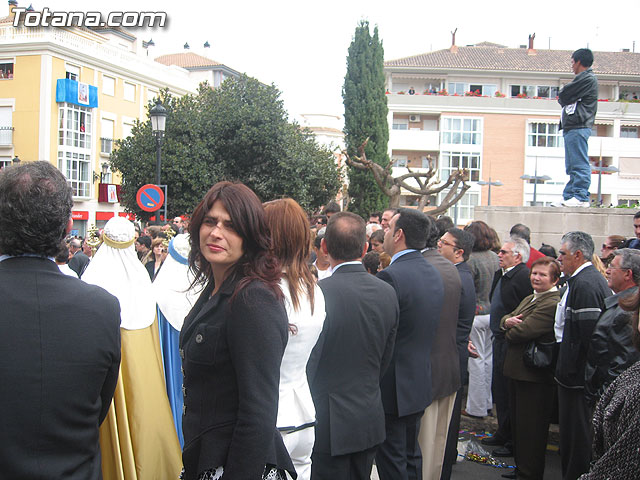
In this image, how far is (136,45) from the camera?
45.8m

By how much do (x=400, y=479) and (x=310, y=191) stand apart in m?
21.8

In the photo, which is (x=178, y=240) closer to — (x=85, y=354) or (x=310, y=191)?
(x=85, y=354)

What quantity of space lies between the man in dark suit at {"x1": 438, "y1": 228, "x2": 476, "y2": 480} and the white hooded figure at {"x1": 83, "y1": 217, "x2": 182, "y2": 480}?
2149 mm

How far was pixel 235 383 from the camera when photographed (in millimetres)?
2053

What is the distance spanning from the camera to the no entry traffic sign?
12.1 m

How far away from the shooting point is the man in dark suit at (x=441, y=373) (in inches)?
165

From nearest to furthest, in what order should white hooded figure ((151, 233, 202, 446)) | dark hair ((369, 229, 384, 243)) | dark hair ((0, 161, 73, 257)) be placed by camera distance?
1. dark hair ((0, 161, 73, 257))
2. white hooded figure ((151, 233, 202, 446))
3. dark hair ((369, 229, 384, 243))

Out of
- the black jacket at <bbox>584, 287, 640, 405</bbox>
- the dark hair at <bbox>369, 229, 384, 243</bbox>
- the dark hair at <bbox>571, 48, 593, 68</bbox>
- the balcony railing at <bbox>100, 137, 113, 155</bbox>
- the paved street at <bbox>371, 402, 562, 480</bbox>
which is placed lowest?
the paved street at <bbox>371, 402, 562, 480</bbox>

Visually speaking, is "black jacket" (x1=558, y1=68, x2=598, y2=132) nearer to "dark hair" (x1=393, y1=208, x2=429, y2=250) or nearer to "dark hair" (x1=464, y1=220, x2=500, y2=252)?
"dark hair" (x1=464, y1=220, x2=500, y2=252)

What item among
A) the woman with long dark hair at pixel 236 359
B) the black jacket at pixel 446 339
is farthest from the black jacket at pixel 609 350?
the woman with long dark hair at pixel 236 359

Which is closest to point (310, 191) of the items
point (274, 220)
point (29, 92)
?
point (29, 92)

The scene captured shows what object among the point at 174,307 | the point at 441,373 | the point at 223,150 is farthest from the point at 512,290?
the point at 223,150

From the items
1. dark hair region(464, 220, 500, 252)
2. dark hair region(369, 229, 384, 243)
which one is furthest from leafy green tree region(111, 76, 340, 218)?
dark hair region(464, 220, 500, 252)

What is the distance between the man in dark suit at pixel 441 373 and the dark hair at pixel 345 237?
82 centimetres
